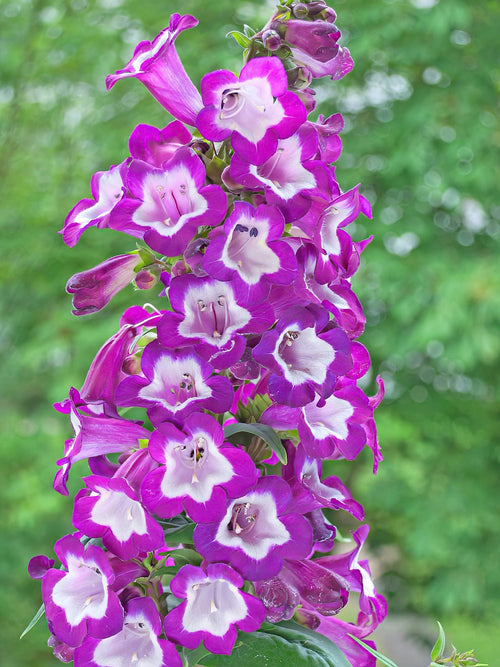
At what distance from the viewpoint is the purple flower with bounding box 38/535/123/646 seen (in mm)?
703

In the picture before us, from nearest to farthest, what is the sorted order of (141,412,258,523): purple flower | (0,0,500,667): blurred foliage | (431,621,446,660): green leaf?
1. (141,412,258,523): purple flower
2. (431,621,446,660): green leaf
3. (0,0,500,667): blurred foliage

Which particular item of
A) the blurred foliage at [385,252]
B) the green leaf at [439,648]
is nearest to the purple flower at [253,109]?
the green leaf at [439,648]

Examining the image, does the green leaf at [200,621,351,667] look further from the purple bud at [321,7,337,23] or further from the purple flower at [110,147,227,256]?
the purple bud at [321,7,337,23]

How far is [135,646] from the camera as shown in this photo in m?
0.74

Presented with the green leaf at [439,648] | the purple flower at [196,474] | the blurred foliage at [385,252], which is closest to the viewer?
the purple flower at [196,474]

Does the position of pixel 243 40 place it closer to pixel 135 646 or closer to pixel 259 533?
pixel 259 533

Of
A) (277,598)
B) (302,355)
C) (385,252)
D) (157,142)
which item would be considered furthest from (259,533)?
(385,252)

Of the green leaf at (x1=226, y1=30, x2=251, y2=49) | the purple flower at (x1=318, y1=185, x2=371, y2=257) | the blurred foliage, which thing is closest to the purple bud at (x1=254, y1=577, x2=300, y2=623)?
the purple flower at (x1=318, y1=185, x2=371, y2=257)

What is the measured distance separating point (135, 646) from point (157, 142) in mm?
497

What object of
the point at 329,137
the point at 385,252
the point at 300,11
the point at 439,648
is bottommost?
the point at 385,252

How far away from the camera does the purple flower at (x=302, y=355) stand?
71cm

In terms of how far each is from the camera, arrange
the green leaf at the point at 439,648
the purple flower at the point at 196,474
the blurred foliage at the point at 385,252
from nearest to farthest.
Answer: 1. the purple flower at the point at 196,474
2. the green leaf at the point at 439,648
3. the blurred foliage at the point at 385,252

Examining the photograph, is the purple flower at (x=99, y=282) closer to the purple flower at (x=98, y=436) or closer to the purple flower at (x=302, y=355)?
the purple flower at (x=98, y=436)

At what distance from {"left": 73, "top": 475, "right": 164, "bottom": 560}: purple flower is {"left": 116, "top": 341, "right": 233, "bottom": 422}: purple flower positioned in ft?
0.25
